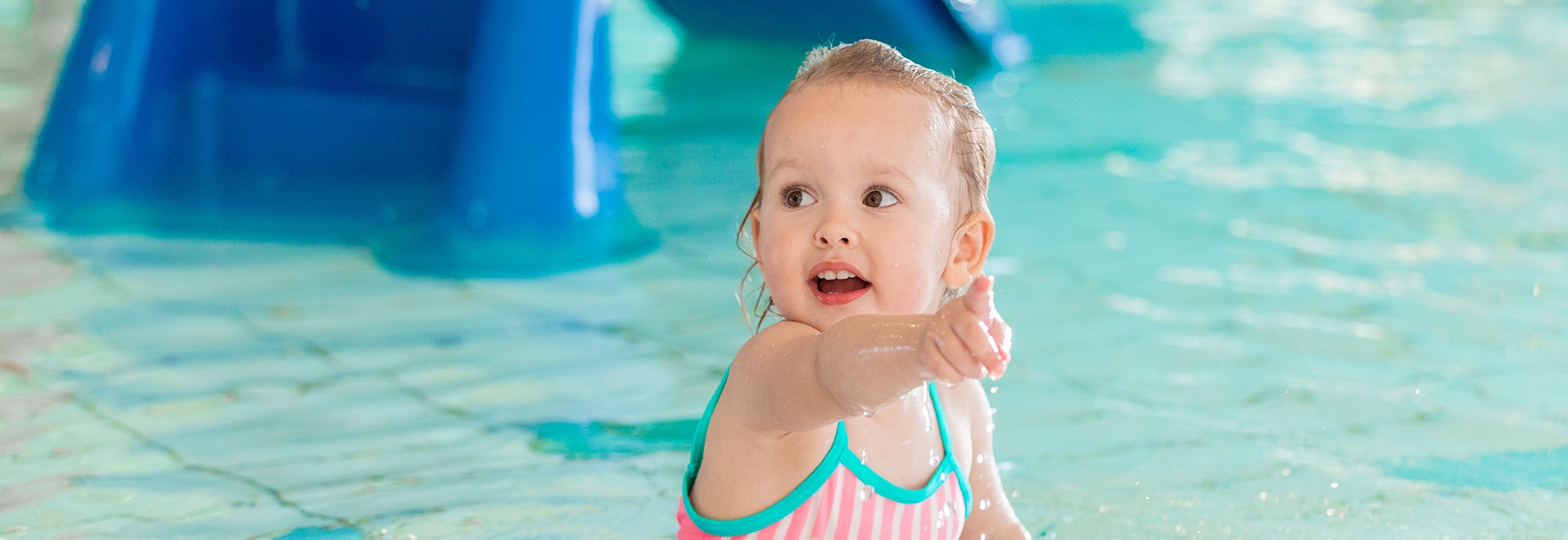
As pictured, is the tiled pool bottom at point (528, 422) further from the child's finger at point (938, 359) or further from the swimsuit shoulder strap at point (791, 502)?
the child's finger at point (938, 359)

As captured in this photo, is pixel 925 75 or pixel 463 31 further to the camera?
pixel 463 31

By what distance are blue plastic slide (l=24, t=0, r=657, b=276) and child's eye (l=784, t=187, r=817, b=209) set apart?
1.97 metres

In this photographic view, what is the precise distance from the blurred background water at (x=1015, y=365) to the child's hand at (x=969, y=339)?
0.96 metres

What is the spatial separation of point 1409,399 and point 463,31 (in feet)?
9.47

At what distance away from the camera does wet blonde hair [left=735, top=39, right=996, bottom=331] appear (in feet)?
4.43

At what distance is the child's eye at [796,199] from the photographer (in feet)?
4.41

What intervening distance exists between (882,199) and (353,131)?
9.80 feet

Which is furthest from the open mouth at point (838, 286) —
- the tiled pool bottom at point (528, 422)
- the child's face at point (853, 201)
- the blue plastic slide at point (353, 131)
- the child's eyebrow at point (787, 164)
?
the blue plastic slide at point (353, 131)

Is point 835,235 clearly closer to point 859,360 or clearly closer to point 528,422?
point 859,360

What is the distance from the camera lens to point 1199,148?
4.85 metres

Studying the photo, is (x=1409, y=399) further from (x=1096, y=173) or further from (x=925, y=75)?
(x=1096, y=173)

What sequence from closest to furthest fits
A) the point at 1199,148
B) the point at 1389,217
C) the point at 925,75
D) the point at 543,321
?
1. the point at 925,75
2. the point at 543,321
3. the point at 1389,217
4. the point at 1199,148

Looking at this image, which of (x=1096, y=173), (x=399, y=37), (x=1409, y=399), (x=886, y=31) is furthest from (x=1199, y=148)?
(x=399, y=37)

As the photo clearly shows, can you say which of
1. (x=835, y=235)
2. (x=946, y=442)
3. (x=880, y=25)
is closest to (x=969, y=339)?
(x=835, y=235)
